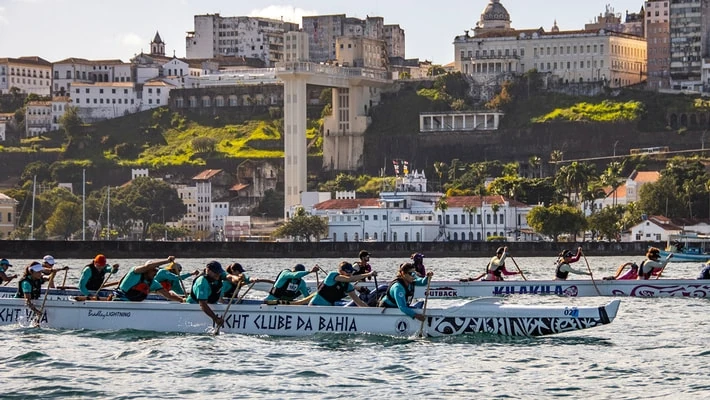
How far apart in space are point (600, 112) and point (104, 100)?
61279 millimetres

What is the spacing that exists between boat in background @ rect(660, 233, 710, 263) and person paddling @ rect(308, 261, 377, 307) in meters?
68.7

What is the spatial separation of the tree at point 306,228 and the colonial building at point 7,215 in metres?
25.2

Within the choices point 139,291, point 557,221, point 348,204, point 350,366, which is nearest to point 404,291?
point 350,366

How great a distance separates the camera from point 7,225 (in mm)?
148125

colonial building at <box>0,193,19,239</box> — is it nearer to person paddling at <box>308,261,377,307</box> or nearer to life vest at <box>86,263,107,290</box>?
life vest at <box>86,263,107,290</box>

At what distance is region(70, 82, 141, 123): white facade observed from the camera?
192m

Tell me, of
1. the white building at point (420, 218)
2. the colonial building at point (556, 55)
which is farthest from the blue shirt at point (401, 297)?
the colonial building at point (556, 55)

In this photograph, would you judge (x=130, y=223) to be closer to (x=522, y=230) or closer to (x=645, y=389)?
(x=522, y=230)

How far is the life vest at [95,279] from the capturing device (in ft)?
119

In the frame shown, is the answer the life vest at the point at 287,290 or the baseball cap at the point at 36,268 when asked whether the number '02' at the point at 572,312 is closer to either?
the life vest at the point at 287,290

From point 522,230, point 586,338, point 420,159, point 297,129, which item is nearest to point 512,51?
point 420,159

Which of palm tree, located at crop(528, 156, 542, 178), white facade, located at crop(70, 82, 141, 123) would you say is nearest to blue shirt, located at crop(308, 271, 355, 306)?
palm tree, located at crop(528, 156, 542, 178)

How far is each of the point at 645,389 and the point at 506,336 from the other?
555 centimetres

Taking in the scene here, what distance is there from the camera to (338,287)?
112 feet
